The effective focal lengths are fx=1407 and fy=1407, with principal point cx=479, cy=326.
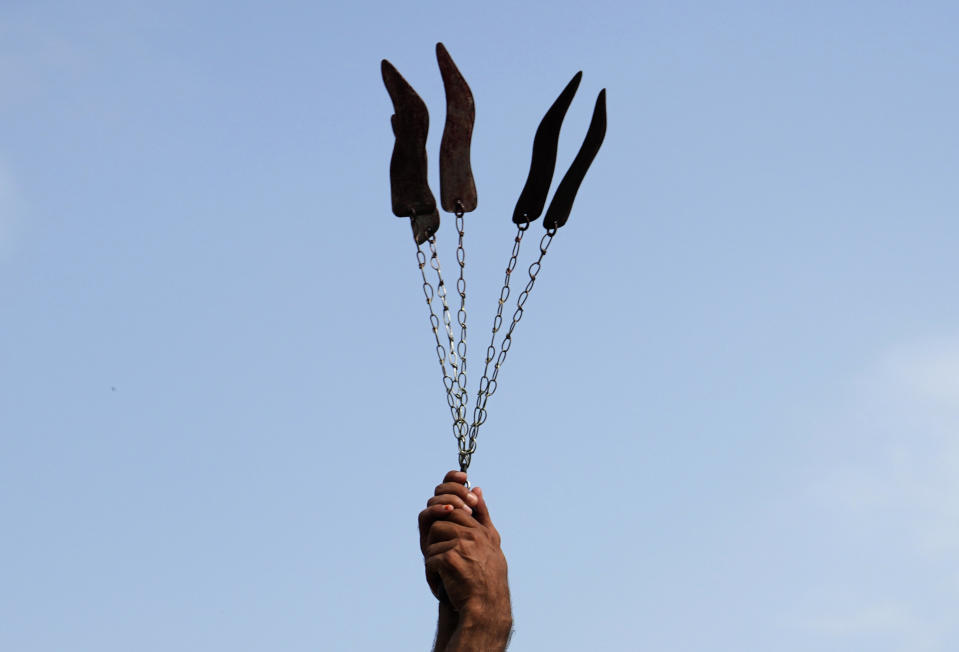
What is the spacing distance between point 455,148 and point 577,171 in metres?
0.69

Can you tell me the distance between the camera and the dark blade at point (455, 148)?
24.8ft

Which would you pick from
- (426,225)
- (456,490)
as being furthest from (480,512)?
(426,225)

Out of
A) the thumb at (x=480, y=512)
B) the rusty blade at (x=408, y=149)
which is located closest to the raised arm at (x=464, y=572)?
the thumb at (x=480, y=512)

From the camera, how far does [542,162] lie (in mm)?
7668

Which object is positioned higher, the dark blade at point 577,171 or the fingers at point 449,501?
the dark blade at point 577,171

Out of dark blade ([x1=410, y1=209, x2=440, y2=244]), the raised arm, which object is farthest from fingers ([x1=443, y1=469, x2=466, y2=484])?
dark blade ([x1=410, y1=209, x2=440, y2=244])

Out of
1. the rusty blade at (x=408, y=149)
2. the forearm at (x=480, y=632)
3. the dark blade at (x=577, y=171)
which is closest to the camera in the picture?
the forearm at (x=480, y=632)

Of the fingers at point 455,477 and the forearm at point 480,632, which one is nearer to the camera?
the forearm at point 480,632

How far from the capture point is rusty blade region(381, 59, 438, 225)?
24.6ft

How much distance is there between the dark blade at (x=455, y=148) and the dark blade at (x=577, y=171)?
18.0 inches

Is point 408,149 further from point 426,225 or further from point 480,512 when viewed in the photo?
point 480,512

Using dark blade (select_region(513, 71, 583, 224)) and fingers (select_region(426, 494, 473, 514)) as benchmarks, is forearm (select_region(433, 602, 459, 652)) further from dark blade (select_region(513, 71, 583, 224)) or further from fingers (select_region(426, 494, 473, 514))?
dark blade (select_region(513, 71, 583, 224))

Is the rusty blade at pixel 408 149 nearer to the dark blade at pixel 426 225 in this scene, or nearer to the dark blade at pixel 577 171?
the dark blade at pixel 426 225

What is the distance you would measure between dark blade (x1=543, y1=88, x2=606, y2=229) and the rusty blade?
26.3 inches
